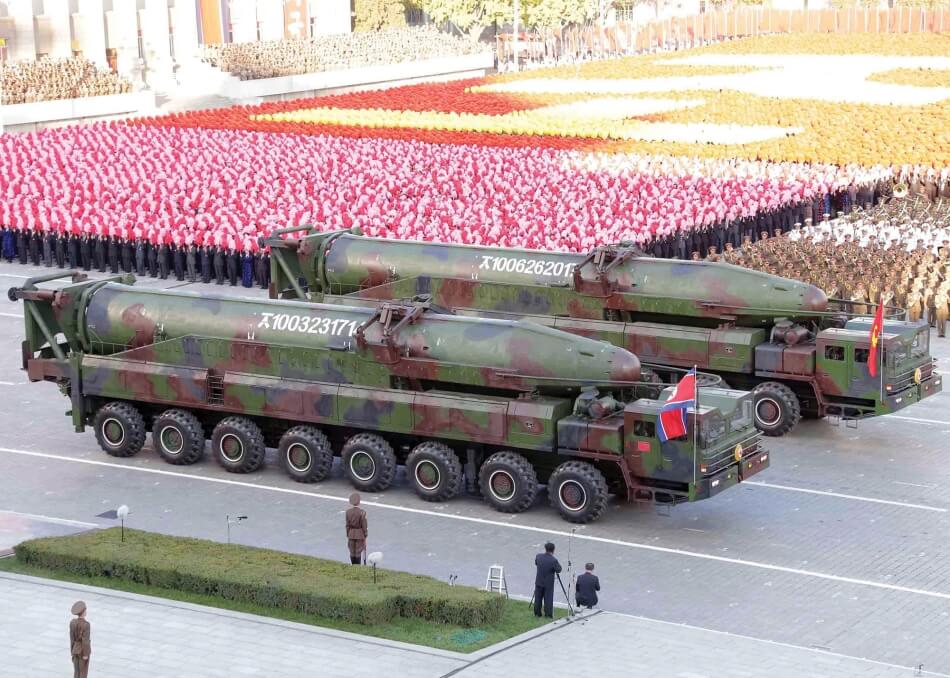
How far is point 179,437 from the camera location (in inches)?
864

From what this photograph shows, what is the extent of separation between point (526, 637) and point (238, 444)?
22.9ft

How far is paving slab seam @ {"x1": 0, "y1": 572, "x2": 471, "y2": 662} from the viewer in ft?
49.9

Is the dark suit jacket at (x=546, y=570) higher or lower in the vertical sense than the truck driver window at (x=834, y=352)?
lower

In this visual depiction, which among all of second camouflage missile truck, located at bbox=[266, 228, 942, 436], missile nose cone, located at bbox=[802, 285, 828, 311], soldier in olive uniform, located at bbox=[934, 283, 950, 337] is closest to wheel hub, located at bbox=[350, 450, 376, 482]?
second camouflage missile truck, located at bbox=[266, 228, 942, 436]

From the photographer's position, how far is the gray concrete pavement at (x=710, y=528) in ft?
55.6

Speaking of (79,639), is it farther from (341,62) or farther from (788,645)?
(341,62)

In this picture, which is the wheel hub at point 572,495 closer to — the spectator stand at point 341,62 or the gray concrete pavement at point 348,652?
the gray concrete pavement at point 348,652

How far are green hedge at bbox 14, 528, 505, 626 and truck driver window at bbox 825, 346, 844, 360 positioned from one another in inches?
314

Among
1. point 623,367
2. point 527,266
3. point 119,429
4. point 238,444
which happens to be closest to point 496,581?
point 623,367

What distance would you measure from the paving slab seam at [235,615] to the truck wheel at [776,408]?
8937 millimetres

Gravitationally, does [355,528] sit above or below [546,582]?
above

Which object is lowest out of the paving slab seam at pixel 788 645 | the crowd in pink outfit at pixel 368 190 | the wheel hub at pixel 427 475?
the paving slab seam at pixel 788 645

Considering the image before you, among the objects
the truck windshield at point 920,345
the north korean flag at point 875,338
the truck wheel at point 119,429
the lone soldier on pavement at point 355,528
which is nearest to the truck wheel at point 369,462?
the lone soldier on pavement at point 355,528

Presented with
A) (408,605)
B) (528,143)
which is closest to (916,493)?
(408,605)
